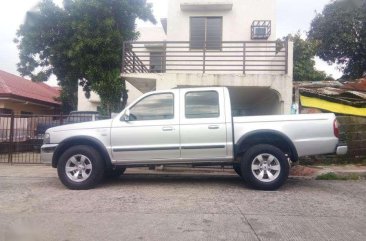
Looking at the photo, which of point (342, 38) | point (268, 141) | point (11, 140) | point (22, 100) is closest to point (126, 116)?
point (268, 141)

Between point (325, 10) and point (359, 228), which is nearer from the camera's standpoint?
point (359, 228)

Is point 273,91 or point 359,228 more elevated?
point 273,91

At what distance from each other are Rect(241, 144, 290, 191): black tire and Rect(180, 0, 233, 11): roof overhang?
8.34 meters

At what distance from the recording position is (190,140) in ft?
24.5

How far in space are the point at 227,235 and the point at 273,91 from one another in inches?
287

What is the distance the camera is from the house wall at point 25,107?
18.9 metres

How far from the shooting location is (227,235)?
471 centimetres

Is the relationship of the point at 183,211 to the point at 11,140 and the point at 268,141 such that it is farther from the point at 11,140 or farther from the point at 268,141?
the point at 11,140

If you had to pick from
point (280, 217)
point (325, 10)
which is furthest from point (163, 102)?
point (325, 10)

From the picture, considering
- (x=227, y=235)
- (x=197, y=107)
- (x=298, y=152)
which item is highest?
(x=197, y=107)

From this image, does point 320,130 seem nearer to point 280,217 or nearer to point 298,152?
point 298,152

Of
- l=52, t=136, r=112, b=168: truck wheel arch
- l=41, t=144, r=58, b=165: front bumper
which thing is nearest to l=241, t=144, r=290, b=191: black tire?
l=52, t=136, r=112, b=168: truck wheel arch

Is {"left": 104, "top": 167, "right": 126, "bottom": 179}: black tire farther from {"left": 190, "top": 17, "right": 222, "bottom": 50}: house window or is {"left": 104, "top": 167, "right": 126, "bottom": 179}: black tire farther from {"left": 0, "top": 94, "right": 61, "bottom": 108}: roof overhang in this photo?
{"left": 0, "top": 94, "right": 61, "bottom": 108}: roof overhang

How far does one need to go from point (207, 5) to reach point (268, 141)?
27.0ft
